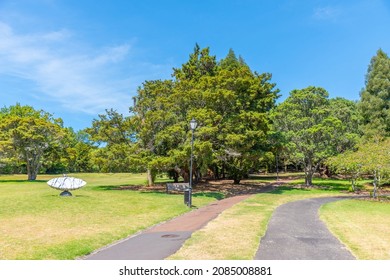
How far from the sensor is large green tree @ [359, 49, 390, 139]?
39.3 metres

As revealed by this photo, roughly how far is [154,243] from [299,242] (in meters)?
4.19

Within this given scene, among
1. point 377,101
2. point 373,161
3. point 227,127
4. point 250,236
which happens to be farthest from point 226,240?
point 377,101

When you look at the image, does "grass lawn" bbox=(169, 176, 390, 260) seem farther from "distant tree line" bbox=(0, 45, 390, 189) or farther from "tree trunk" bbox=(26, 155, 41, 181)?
"tree trunk" bbox=(26, 155, 41, 181)

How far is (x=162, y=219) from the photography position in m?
13.9

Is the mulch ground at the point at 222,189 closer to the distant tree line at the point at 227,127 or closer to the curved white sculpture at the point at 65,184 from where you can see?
the distant tree line at the point at 227,127

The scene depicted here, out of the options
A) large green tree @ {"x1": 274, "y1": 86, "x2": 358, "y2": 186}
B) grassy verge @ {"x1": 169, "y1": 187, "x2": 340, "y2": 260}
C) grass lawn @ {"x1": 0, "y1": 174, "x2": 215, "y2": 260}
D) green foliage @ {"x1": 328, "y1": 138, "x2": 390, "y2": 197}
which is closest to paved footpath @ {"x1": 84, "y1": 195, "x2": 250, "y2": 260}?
grassy verge @ {"x1": 169, "y1": 187, "x2": 340, "y2": 260}

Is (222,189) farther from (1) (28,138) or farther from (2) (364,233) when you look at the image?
(1) (28,138)

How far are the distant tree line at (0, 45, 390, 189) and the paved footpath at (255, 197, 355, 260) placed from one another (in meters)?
12.0

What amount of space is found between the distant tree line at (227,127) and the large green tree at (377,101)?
113mm

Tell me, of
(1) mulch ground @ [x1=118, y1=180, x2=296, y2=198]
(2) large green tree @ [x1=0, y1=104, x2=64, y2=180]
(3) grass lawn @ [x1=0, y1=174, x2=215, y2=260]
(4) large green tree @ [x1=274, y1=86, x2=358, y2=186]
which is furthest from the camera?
(2) large green tree @ [x1=0, y1=104, x2=64, y2=180]

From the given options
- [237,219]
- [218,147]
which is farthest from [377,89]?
[237,219]

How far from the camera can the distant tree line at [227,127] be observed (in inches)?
1021

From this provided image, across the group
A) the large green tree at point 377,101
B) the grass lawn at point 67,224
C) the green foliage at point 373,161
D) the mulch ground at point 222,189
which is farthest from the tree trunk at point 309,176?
the grass lawn at point 67,224
